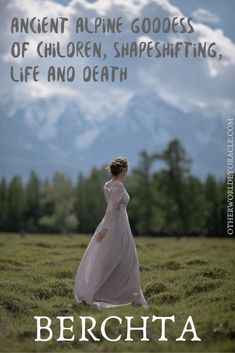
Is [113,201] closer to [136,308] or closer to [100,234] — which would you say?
[100,234]

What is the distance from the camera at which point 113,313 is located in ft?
41.0

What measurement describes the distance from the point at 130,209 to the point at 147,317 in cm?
6081

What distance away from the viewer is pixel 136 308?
44.9 feet

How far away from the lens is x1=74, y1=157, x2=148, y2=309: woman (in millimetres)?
14180

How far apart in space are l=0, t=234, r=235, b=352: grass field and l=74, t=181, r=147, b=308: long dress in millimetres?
551

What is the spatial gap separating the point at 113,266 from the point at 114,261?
0.12 meters

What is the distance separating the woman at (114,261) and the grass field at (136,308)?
0.57 m

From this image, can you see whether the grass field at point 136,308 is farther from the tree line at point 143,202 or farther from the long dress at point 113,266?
the tree line at point 143,202

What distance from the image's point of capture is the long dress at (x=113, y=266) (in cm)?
1417

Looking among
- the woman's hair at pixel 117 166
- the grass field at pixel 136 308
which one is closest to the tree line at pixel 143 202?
the grass field at pixel 136 308

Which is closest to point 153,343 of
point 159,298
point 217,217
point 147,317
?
point 147,317

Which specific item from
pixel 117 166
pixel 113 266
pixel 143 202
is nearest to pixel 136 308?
pixel 113 266

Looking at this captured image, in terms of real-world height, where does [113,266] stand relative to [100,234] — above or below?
below

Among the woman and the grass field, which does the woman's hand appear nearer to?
the woman
